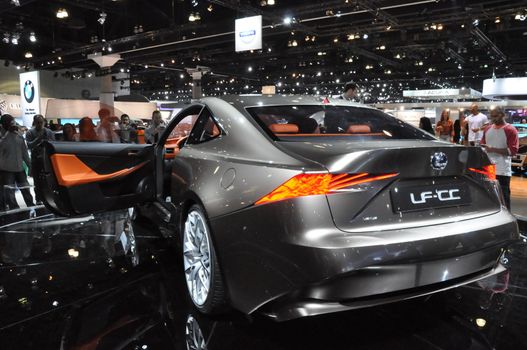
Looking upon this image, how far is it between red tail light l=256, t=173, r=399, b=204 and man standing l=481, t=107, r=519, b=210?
152 inches

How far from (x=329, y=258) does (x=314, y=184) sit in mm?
300

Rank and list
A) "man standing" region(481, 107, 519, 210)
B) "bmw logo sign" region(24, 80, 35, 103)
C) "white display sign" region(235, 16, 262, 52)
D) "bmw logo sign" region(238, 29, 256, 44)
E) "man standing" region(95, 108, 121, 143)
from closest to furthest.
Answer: "man standing" region(481, 107, 519, 210) < "man standing" region(95, 108, 121, 143) < "white display sign" region(235, 16, 262, 52) < "bmw logo sign" region(238, 29, 256, 44) < "bmw logo sign" region(24, 80, 35, 103)

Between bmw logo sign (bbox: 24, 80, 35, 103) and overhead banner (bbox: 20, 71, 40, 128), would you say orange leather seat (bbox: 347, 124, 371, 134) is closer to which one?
overhead banner (bbox: 20, 71, 40, 128)

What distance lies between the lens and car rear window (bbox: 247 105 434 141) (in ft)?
8.04

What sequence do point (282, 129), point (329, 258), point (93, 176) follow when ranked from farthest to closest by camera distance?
point (93, 176) → point (282, 129) → point (329, 258)

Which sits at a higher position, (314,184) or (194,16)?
(194,16)

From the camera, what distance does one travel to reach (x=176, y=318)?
2.39 m

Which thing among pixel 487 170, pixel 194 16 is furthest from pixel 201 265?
pixel 194 16

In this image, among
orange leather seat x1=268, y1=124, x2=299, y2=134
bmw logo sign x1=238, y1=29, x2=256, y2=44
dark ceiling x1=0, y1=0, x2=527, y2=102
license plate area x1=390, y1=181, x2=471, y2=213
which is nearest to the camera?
license plate area x1=390, y1=181, x2=471, y2=213

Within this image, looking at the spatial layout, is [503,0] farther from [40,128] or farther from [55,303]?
[55,303]

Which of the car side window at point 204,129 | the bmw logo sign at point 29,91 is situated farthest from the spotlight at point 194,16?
the car side window at point 204,129

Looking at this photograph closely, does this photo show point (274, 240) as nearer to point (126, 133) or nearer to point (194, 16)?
point (126, 133)

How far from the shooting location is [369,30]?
527 inches

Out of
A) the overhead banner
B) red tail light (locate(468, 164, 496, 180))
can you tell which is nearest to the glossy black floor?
red tail light (locate(468, 164, 496, 180))
